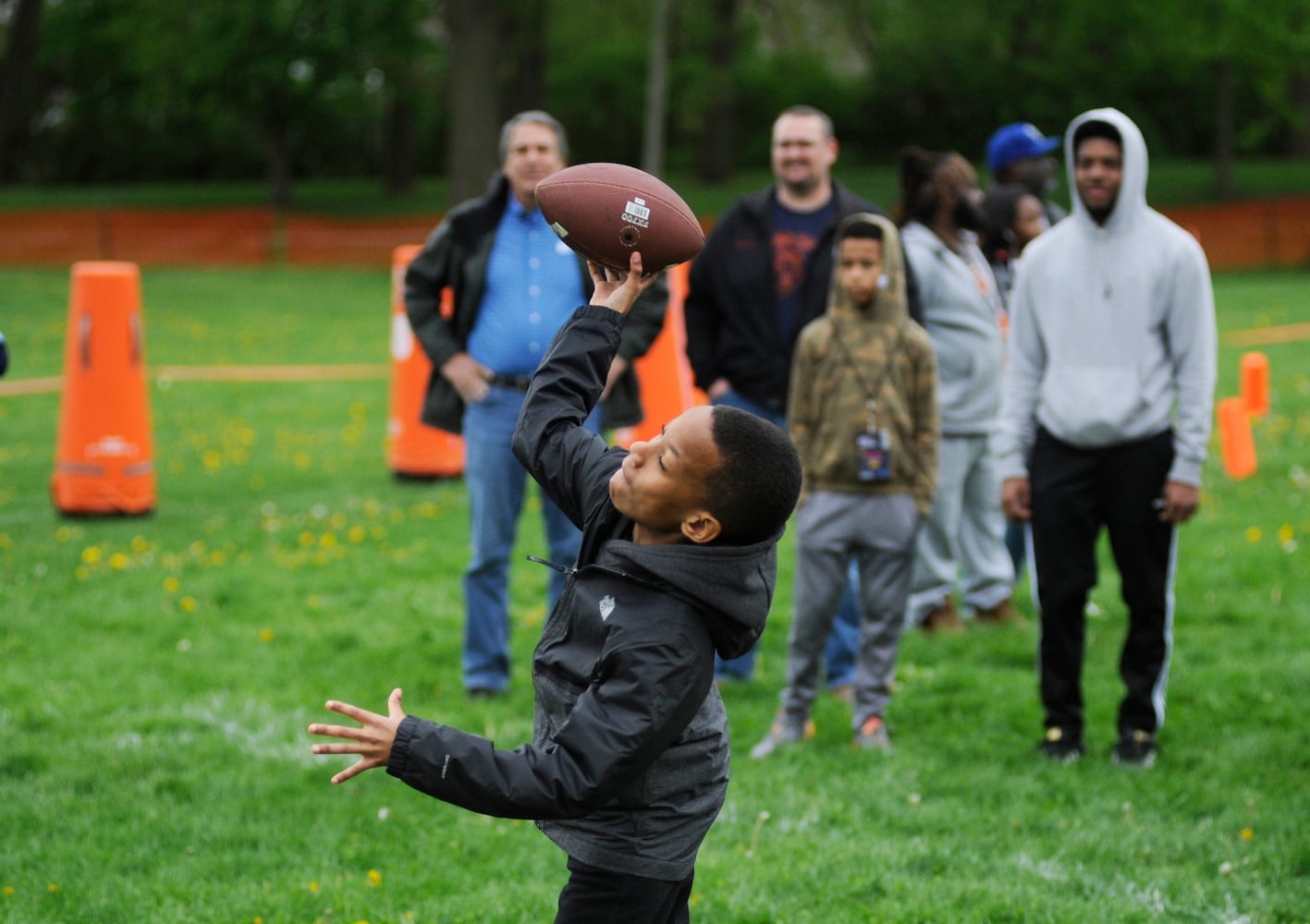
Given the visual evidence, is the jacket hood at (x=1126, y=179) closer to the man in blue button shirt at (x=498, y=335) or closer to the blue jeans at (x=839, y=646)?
the blue jeans at (x=839, y=646)

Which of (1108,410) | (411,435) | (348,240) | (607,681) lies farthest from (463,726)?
(348,240)

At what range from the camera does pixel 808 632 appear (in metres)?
5.74

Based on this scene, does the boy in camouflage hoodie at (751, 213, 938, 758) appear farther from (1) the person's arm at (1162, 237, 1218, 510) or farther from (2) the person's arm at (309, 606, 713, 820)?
(2) the person's arm at (309, 606, 713, 820)

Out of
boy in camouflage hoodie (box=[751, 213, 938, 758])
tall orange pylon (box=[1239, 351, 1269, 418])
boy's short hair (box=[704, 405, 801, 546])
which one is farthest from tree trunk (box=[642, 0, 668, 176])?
boy's short hair (box=[704, 405, 801, 546])

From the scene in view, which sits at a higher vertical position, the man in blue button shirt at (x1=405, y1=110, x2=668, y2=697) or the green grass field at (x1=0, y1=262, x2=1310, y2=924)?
the man in blue button shirt at (x1=405, y1=110, x2=668, y2=697)

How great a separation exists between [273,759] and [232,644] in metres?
1.47

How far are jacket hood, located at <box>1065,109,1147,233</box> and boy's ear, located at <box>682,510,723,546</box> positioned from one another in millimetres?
3009

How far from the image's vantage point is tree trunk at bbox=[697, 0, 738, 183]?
38469mm

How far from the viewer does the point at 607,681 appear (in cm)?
278

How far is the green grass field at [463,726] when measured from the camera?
449cm

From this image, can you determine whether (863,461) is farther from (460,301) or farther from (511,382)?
(460,301)

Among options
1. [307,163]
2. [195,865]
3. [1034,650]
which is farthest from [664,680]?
[307,163]

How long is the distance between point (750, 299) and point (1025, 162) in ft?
7.58

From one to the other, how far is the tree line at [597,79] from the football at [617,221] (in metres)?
25.5
